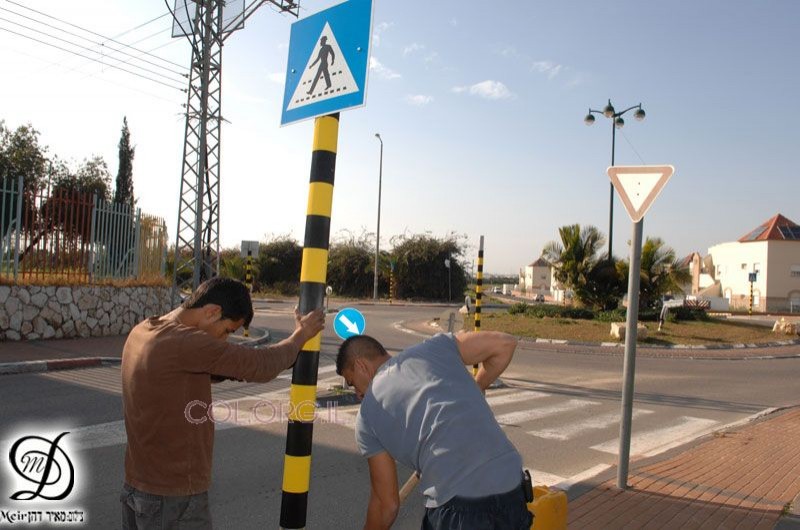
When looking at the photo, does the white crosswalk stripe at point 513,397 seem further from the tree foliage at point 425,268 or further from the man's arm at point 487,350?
the tree foliage at point 425,268

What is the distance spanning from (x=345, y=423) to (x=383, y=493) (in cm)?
560

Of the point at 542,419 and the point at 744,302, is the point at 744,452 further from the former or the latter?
the point at 744,302

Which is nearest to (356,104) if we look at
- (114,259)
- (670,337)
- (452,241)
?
(114,259)

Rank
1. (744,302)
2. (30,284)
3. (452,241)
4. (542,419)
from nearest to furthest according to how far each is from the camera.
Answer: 1. (542,419)
2. (30,284)
3. (452,241)
4. (744,302)

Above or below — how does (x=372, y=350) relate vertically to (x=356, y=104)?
below

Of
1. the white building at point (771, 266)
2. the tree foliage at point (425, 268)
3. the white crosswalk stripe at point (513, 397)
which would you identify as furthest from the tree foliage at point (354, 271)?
the white crosswalk stripe at point (513, 397)

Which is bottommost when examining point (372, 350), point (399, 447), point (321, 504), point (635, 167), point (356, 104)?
point (321, 504)

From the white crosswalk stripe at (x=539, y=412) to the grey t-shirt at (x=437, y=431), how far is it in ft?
19.9

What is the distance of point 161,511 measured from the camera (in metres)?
2.40

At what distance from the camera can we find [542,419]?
857 centimetres

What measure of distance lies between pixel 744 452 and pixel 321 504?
4976mm

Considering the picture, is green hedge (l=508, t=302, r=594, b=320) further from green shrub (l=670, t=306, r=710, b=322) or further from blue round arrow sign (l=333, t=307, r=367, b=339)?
blue round arrow sign (l=333, t=307, r=367, b=339)

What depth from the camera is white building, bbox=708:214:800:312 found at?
46.5m

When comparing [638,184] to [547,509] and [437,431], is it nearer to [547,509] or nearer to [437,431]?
[547,509]
